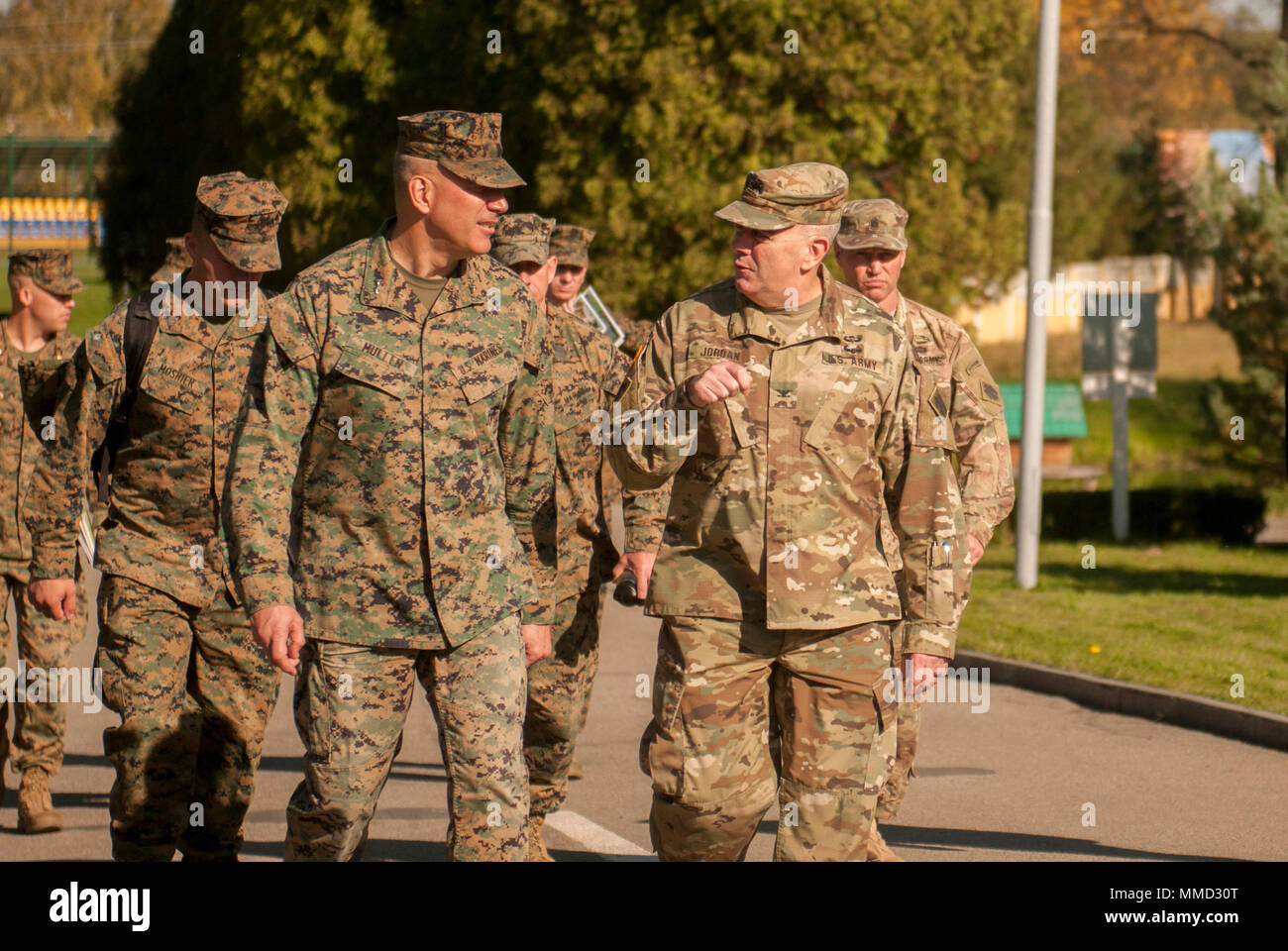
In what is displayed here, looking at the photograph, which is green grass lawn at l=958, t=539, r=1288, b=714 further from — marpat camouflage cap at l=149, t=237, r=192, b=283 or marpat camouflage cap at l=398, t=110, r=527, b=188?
marpat camouflage cap at l=398, t=110, r=527, b=188

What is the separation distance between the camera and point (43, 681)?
849 cm

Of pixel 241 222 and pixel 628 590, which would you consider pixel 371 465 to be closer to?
pixel 241 222

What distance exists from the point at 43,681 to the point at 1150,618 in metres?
8.50

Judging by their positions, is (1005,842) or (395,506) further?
(1005,842)

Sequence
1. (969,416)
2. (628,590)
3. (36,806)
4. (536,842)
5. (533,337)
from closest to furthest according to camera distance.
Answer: (533,337)
(628,590)
(969,416)
(536,842)
(36,806)

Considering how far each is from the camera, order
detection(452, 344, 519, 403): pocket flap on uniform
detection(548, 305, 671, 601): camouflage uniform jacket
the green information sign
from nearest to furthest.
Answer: detection(452, 344, 519, 403): pocket flap on uniform < detection(548, 305, 671, 601): camouflage uniform jacket < the green information sign

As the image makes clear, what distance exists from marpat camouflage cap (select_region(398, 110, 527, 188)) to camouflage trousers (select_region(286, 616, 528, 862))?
1.19 m

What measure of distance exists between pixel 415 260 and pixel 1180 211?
46549mm

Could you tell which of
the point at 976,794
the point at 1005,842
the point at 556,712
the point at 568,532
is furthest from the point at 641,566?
the point at 976,794

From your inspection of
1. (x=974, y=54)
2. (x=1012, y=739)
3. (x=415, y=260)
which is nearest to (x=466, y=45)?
(x=974, y=54)

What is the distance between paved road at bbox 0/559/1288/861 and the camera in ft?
25.6

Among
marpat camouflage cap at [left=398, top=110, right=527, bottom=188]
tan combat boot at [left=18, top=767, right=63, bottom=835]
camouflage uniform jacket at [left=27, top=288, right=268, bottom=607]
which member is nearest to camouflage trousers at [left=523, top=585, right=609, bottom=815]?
camouflage uniform jacket at [left=27, top=288, right=268, bottom=607]

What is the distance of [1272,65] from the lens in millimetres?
19938

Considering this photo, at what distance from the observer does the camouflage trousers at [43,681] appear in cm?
841
